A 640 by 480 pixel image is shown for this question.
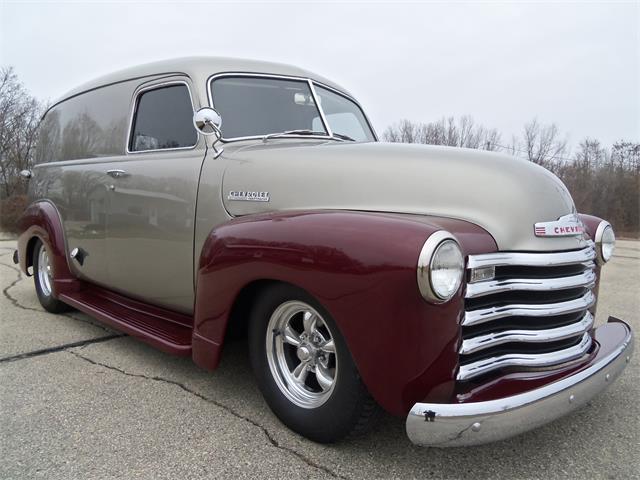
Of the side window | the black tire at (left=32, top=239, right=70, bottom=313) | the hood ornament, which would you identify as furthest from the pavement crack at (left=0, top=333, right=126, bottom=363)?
the hood ornament

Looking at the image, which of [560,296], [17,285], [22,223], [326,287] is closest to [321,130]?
[326,287]

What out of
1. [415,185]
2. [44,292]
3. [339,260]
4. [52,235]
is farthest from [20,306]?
[415,185]

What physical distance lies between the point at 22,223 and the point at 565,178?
27874 millimetres

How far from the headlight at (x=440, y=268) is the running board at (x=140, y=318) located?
1.58 metres

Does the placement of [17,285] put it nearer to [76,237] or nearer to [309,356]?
[76,237]

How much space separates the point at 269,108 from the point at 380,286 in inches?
74.8

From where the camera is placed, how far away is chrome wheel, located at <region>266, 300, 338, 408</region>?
2.33 meters

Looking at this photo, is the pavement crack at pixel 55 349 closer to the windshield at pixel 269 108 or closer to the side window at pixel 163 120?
the side window at pixel 163 120

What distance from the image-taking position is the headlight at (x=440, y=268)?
5.95 feet

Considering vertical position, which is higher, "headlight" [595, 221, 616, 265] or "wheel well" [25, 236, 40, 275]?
"headlight" [595, 221, 616, 265]

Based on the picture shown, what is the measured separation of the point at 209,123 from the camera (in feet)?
9.48

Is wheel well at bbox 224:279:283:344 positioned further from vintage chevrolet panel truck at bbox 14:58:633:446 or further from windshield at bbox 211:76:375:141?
windshield at bbox 211:76:375:141

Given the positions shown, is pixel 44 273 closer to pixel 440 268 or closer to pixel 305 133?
pixel 305 133

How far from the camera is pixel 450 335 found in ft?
6.25
